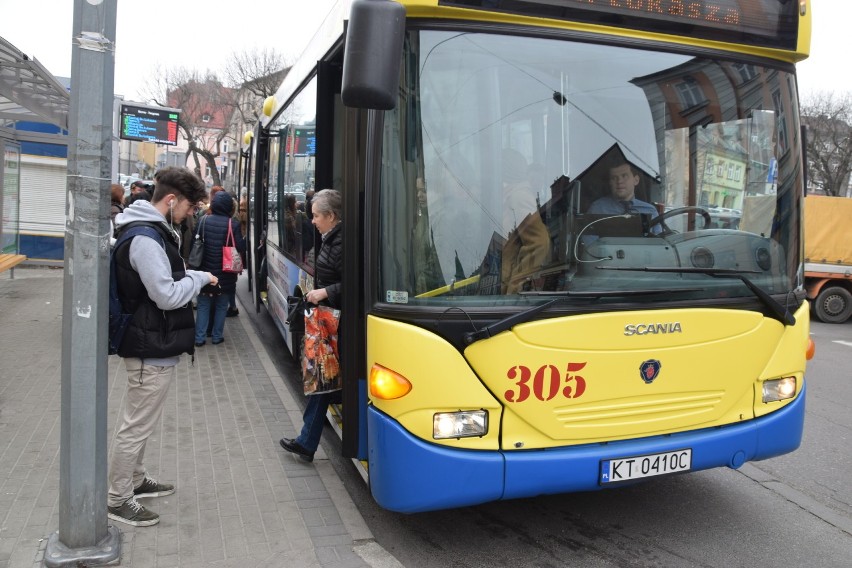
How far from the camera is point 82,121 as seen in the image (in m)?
3.25

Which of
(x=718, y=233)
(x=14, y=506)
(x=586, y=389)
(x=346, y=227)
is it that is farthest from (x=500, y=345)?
(x=14, y=506)

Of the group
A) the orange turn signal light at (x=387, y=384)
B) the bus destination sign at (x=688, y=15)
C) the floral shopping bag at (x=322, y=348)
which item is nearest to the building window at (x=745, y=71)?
the bus destination sign at (x=688, y=15)

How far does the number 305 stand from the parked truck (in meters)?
12.7

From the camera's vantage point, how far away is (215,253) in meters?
8.77

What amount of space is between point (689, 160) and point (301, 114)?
12.4 ft

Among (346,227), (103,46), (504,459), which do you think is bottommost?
(504,459)

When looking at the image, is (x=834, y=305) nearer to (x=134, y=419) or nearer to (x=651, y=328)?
(x=651, y=328)

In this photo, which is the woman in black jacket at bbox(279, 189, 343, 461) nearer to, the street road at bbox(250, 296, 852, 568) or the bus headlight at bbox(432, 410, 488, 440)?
the street road at bbox(250, 296, 852, 568)

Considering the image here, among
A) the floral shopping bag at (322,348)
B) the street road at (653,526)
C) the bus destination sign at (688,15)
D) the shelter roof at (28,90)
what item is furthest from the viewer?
the shelter roof at (28,90)

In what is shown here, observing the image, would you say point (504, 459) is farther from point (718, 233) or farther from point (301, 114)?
point (301, 114)

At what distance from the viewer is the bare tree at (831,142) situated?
125ft

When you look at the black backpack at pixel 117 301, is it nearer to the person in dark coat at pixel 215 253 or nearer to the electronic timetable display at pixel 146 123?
the person in dark coat at pixel 215 253

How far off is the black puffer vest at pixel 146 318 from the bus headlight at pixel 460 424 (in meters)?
1.44

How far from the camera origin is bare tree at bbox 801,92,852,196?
38.1 metres
